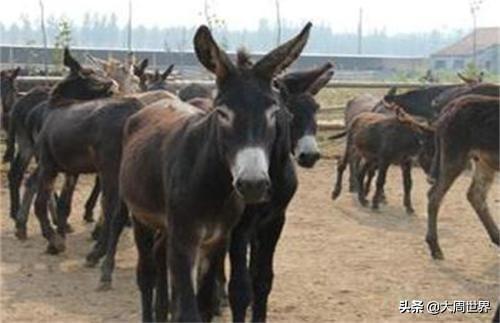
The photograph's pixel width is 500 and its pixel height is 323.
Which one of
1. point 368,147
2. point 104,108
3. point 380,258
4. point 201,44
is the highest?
point 201,44

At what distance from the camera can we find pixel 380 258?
837 cm

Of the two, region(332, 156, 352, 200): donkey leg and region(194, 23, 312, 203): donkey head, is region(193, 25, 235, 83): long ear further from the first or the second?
region(332, 156, 352, 200): donkey leg

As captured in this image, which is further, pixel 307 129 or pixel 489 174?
pixel 489 174

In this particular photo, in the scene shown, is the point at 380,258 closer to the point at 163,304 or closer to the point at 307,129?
the point at 307,129

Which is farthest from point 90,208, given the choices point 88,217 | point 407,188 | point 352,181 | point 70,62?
point 352,181

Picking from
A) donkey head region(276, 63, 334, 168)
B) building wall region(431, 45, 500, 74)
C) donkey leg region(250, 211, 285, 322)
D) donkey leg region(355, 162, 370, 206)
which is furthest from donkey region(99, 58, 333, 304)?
building wall region(431, 45, 500, 74)

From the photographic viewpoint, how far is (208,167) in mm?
4324

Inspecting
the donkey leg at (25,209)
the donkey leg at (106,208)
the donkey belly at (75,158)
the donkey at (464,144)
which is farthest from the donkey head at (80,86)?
the donkey at (464,144)

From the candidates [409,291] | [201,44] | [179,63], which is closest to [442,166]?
[409,291]

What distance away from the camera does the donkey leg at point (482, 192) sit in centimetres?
882

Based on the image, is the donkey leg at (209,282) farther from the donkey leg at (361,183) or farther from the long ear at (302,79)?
the donkey leg at (361,183)

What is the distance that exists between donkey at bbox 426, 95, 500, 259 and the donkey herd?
0.04ft

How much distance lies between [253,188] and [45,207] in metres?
5.23

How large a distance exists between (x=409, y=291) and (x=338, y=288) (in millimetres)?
600
